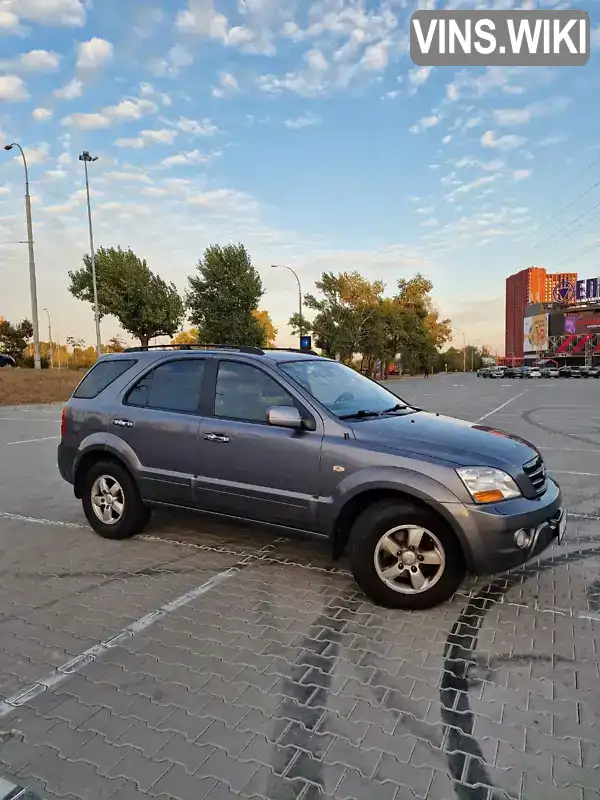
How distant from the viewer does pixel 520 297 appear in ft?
494

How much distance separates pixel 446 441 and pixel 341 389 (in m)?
1.09

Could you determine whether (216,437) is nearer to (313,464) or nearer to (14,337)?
(313,464)

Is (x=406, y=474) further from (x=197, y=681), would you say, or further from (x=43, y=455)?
(x=43, y=455)

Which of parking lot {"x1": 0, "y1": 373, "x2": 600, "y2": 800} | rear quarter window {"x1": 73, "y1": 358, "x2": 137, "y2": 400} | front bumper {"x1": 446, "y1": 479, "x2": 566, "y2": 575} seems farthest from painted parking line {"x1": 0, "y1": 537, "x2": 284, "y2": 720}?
rear quarter window {"x1": 73, "y1": 358, "x2": 137, "y2": 400}

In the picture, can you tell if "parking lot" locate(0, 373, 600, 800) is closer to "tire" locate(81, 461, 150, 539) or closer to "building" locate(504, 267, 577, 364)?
"tire" locate(81, 461, 150, 539)

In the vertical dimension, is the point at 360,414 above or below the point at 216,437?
above

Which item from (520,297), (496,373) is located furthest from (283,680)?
(520,297)

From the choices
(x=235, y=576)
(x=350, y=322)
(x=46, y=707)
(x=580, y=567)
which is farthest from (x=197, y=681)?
(x=350, y=322)

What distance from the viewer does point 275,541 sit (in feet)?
17.0

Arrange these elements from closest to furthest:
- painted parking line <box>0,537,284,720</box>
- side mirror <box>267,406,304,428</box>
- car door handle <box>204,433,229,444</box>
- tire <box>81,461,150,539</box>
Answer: painted parking line <box>0,537,284,720</box>, side mirror <box>267,406,304,428</box>, car door handle <box>204,433,229,444</box>, tire <box>81,461,150,539</box>

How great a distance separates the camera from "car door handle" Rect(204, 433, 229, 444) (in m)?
4.39

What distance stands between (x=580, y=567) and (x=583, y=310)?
112877mm

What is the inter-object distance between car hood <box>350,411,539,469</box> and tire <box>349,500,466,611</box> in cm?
38

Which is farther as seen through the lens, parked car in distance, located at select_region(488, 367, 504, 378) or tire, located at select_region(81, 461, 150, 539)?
parked car in distance, located at select_region(488, 367, 504, 378)
